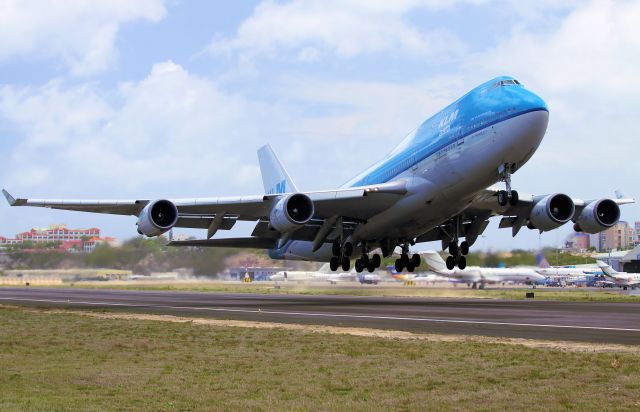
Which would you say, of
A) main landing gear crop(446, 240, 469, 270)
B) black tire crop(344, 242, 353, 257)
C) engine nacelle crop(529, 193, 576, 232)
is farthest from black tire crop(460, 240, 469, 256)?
black tire crop(344, 242, 353, 257)

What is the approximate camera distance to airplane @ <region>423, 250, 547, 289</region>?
78.1 meters

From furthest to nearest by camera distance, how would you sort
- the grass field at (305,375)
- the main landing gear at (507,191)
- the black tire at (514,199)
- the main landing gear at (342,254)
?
1. the main landing gear at (342,254)
2. the main landing gear at (507,191)
3. the black tire at (514,199)
4. the grass field at (305,375)

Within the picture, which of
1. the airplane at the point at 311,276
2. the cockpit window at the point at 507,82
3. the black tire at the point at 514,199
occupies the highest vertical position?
the cockpit window at the point at 507,82

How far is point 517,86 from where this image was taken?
1236 inches

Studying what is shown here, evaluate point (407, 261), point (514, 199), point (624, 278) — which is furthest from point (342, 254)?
point (624, 278)

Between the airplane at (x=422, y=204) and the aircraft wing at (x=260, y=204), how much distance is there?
5 cm

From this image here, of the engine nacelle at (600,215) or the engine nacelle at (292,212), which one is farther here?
the engine nacelle at (600,215)

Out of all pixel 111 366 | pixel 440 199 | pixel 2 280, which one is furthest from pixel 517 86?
pixel 2 280

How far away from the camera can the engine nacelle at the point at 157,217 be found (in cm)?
3591

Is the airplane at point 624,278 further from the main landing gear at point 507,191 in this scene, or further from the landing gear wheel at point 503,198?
the landing gear wheel at point 503,198

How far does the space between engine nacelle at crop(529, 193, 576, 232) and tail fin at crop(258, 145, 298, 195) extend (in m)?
16.5

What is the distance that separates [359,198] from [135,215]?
1205cm

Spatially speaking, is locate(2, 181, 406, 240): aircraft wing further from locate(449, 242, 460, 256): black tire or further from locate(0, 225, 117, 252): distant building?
locate(0, 225, 117, 252): distant building

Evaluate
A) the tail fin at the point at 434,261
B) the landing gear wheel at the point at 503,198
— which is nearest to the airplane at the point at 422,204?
the landing gear wheel at the point at 503,198
